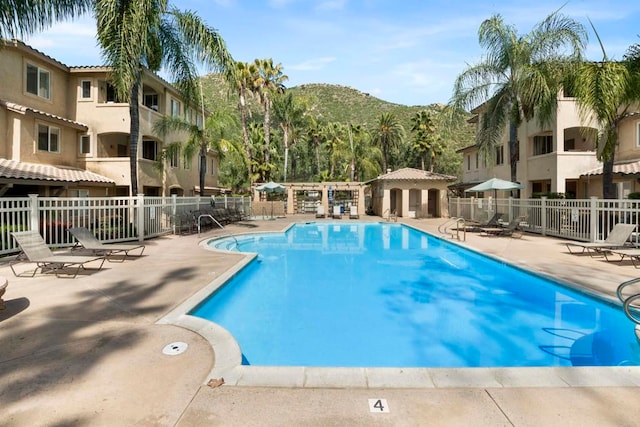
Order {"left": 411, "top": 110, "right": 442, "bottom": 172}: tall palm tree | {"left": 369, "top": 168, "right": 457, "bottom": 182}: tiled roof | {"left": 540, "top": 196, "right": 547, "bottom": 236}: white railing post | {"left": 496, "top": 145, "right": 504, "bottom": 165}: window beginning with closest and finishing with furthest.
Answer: {"left": 540, "top": 196, "right": 547, "bottom": 236}: white railing post
{"left": 369, "top": 168, "right": 457, "bottom": 182}: tiled roof
{"left": 496, "top": 145, "right": 504, "bottom": 165}: window
{"left": 411, "top": 110, "right": 442, "bottom": 172}: tall palm tree

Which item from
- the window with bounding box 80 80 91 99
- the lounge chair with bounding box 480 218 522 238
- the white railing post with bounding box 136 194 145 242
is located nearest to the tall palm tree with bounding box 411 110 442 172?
the lounge chair with bounding box 480 218 522 238

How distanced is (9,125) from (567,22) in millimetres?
25001

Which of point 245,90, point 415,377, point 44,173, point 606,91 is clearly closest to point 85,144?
point 44,173

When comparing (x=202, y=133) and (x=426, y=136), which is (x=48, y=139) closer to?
(x=202, y=133)

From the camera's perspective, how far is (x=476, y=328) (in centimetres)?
631

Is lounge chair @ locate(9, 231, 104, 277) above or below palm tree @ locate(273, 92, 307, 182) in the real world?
below

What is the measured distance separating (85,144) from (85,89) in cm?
294

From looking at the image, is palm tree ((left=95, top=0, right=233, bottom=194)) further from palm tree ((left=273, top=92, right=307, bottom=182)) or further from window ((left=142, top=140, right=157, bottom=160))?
palm tree ((left=273, top=92, right=307, bottom=182))

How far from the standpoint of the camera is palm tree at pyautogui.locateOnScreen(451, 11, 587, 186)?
54.8 feet

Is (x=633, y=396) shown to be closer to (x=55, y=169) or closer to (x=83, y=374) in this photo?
(x=83, y=374)

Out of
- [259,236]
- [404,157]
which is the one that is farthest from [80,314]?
[404,157]

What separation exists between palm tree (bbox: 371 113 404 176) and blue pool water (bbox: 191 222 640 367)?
36.9 meters

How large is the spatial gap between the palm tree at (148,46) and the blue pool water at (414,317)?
793 centimetres

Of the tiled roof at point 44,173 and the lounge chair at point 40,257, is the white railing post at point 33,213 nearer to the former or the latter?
the lounge chair at point 40,257
